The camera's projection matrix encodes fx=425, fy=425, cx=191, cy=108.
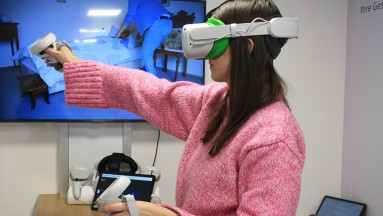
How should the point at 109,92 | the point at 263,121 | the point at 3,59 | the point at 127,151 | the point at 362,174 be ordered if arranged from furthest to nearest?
the point at 362,174
the point at 127,151
the point at 3,59
the point at 109,92
the point at 263,121

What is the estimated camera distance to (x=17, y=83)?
2.10m

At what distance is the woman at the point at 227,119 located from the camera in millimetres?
822

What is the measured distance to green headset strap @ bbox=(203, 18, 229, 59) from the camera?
94 centimetres

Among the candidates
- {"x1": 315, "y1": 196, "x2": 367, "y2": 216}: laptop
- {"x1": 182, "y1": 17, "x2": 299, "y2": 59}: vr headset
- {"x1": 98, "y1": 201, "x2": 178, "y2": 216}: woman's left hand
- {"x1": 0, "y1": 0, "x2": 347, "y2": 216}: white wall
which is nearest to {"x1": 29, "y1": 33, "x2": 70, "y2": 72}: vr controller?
{"x1": 182, "y1": 17, "x2": 299, "y2": 59}: vr headset

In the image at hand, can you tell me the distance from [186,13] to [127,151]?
2.67 ft

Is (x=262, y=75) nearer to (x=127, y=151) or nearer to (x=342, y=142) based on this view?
(x=127, y=151)

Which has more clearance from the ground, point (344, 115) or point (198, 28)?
point (198, 28)

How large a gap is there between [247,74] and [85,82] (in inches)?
19.2

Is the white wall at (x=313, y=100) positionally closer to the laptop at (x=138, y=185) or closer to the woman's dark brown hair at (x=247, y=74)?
the laptop at (x=138, y=185)

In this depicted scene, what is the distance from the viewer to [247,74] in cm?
94

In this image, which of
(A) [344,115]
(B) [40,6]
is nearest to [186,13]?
(B) [40,6]

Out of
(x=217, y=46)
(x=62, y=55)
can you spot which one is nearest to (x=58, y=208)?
(x=62, y=55)

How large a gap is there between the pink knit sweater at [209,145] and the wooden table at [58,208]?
0.95 m

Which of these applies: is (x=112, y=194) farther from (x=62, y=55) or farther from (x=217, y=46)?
(x=62, y=55)
